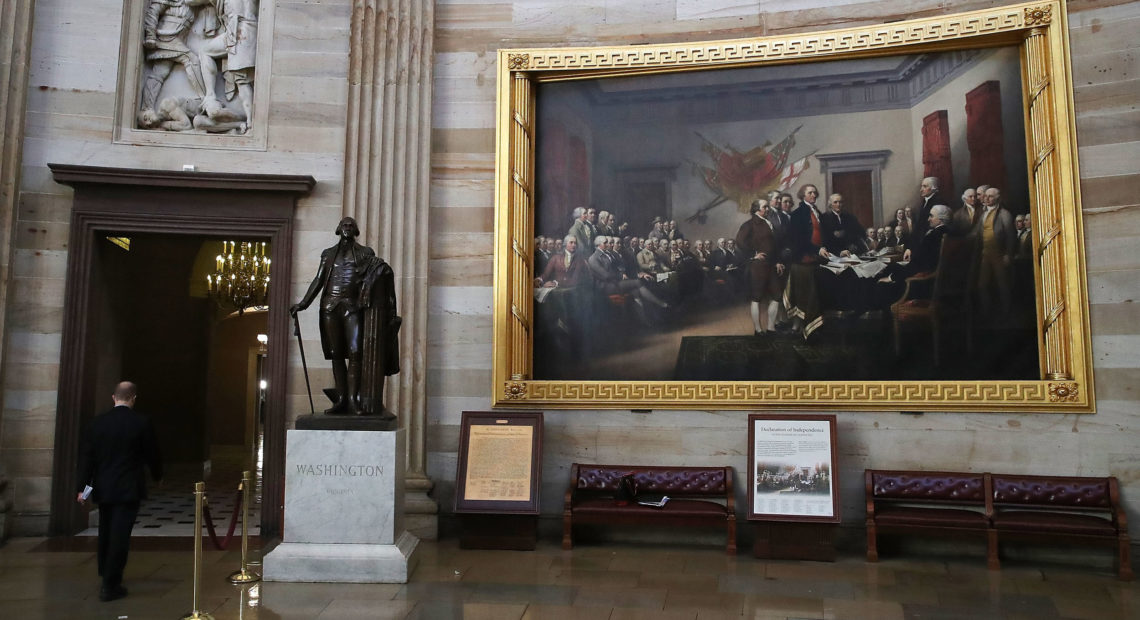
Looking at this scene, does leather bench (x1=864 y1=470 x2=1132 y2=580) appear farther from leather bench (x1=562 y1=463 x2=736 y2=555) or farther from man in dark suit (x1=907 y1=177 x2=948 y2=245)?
man in dark suit (x1=907 y1=177 x2=948 y2=245)

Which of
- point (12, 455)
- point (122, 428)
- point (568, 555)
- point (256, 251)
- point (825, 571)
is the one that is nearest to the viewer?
point (122, 428)

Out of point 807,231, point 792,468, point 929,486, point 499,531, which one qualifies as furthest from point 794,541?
point 807,231

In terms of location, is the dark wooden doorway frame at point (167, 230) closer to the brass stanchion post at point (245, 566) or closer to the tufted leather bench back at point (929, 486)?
the brass stanchion post at point (245, 566)

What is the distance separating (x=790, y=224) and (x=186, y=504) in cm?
814

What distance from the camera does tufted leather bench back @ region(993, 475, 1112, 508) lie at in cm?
792

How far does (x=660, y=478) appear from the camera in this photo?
8.85 metres

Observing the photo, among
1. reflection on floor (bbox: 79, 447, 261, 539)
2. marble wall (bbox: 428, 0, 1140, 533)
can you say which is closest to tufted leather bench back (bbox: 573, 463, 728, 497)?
marble wall (bbox: 428, 0, 1140, 533)

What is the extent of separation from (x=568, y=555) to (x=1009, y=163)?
5968 millimetres

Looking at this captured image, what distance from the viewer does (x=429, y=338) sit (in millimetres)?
9523

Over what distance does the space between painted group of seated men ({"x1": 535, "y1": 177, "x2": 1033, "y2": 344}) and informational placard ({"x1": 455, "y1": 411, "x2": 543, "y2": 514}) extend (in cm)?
139

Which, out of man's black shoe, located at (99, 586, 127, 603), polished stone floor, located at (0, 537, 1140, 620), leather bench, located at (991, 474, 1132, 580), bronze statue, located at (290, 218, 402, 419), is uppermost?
bronze statue, located at (290, 218, 402, 419)

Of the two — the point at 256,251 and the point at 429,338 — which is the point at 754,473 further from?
the point at 256,251

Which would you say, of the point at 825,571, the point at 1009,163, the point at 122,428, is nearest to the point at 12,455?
the point at 122,428

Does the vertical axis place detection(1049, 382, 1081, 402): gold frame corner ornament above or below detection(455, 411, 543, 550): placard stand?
above
